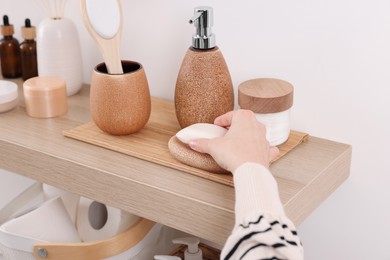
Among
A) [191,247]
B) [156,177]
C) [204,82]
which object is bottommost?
[191,247]

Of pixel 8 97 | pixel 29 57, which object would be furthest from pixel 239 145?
pixel 29 57

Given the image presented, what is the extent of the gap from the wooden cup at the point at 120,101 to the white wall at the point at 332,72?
0.60 feet

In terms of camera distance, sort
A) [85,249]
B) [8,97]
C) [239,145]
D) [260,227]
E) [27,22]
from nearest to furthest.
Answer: [260,227]
[239,145]
[85,249]
[8,97]
[27,22]

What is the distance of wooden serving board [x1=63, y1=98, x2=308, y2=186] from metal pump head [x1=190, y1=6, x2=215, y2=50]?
0.53ft

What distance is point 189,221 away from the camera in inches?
32.1

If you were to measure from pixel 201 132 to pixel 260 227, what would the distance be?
25cm

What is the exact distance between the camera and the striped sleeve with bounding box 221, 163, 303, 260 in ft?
2.14

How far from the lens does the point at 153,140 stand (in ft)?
3.22

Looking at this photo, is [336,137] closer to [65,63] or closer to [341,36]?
[341,36]

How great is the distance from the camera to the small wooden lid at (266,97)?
0.90 metres

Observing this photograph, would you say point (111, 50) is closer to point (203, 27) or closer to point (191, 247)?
point (203, 27)

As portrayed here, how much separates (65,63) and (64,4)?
6.7 inches

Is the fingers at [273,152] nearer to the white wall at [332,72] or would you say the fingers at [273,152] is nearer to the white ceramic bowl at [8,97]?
the white wall at [332,72]

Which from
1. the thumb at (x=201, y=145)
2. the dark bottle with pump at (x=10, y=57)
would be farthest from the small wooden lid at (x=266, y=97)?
the dark bottle with pump at (x=10, y=57)
